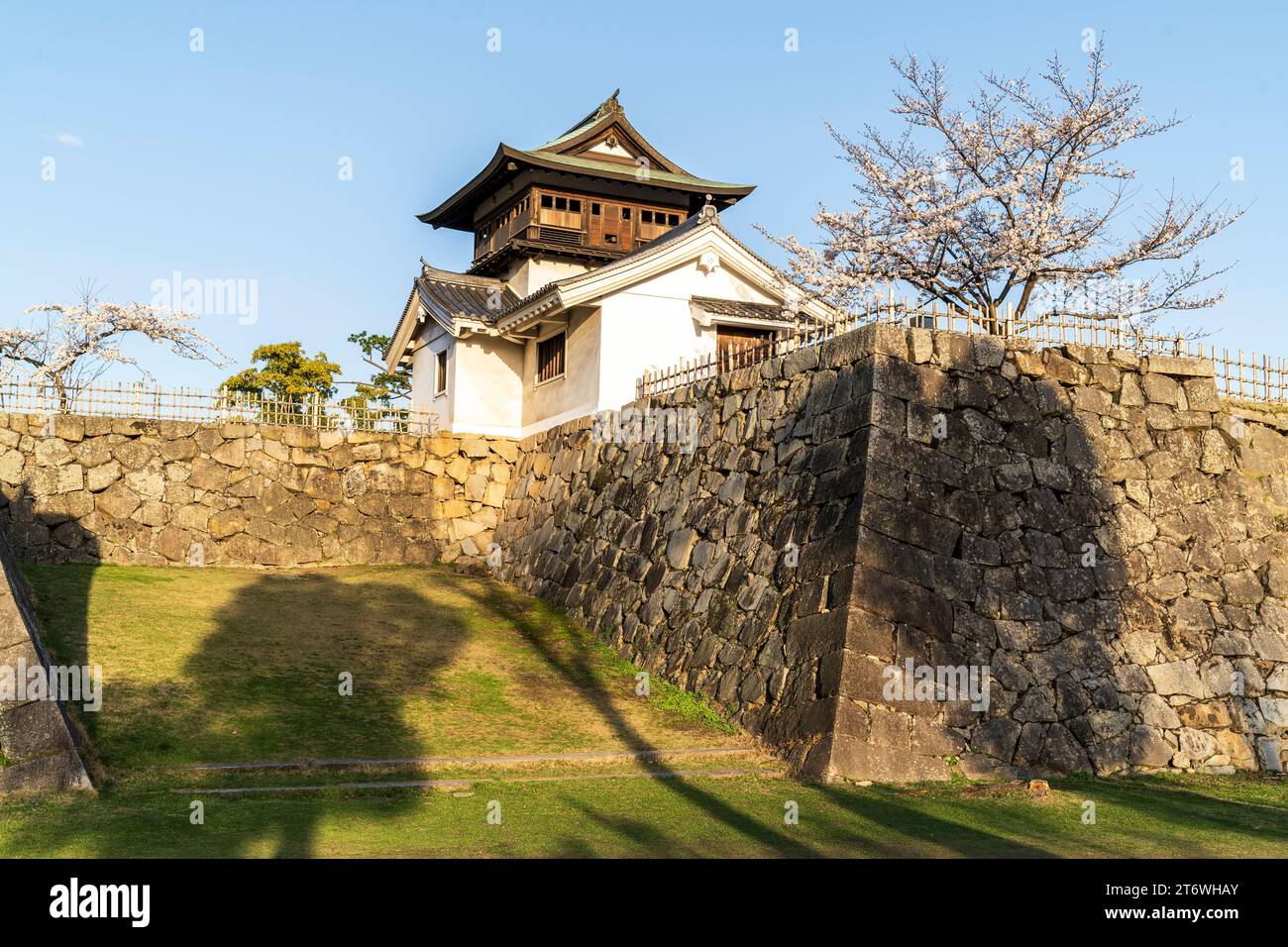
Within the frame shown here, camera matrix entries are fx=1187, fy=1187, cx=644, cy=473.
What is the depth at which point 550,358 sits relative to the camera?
25562 millimetres

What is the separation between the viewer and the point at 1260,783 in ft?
48.2

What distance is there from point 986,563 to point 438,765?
7.19 meters

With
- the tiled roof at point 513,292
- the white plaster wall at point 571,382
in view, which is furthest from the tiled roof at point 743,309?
the white plaster wall at point 571,382

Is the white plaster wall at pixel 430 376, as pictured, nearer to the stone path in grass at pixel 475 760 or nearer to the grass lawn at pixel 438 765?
the grass lawn at pixel 438 765

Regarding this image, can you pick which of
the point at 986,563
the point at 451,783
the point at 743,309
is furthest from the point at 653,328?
the point at 451,783

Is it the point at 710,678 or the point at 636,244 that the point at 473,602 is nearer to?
the point at 710,678

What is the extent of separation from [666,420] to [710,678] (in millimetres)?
5719

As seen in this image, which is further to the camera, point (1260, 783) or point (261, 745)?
point (1260, 783)

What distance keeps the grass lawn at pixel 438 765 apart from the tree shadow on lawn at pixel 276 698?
4cm

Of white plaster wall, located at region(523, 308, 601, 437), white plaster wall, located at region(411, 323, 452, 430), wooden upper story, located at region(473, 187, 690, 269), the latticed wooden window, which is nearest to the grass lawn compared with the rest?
white plaster wall, located at region(523, 308, 601, 437)

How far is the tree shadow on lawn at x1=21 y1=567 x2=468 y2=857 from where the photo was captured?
Result: 11.1m

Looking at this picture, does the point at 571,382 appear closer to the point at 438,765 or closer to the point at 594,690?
the point at 594,690

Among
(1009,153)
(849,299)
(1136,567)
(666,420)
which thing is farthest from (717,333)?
(1136,567)

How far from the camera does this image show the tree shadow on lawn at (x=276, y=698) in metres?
11.1
